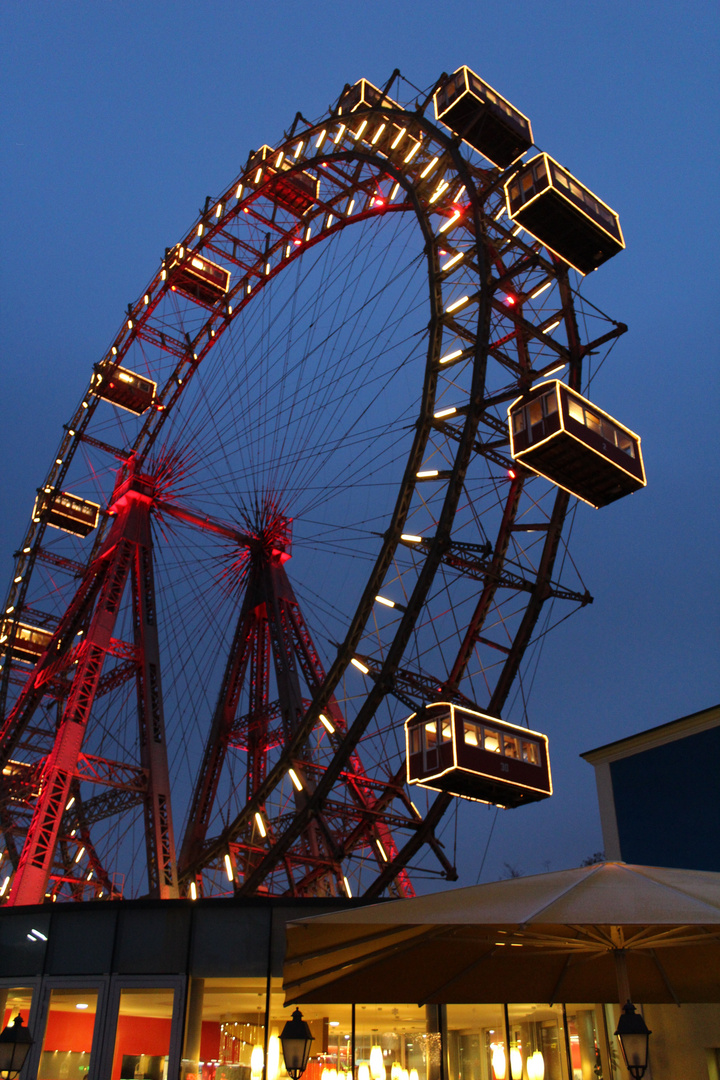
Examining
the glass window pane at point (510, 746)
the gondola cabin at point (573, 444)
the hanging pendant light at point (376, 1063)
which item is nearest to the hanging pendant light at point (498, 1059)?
the hanging pendant light at point (376, 1063)

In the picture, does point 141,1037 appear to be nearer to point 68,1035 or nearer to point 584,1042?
point 68,1035

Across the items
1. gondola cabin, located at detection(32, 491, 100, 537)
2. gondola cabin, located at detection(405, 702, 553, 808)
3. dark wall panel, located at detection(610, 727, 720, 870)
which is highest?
gondola cabin, located at detection(32, 491, 100, 537)

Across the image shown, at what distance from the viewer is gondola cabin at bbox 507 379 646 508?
18.6 m

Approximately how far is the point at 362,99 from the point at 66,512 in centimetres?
1717

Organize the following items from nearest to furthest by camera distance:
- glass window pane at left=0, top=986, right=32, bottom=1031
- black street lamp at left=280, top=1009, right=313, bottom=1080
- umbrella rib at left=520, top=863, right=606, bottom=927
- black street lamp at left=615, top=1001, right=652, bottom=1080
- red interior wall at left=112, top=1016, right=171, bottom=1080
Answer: umbrella rib at left=520, top=863, right=606, bottom=927 < black street lamp at left=615, top=1001, right=652, bottom=1080 < black street lamp at left=280, top=1009, right=313, bottom=1080 < red interior wall at left=112, top=1016, right=171, bottom=1080 < glass window pane at left=0, top=986, right=32, bottom=1031

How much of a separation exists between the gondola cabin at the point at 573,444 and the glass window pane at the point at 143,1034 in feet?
37.9

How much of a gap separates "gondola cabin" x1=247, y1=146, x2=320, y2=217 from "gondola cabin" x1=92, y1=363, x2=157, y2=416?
8.11m

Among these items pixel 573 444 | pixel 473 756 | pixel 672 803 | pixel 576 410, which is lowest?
pixel 672 803

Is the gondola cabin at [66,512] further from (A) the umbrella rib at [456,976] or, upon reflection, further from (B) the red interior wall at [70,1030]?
(A) the umbrella rib at [456,976]

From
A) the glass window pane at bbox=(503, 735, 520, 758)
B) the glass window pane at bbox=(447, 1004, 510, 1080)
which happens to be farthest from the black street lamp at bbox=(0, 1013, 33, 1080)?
the glass window pane at bbox=(503, 735, 520, 758)

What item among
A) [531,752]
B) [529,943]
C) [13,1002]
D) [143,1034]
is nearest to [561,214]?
[531,752]

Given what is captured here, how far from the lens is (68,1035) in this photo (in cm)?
1413

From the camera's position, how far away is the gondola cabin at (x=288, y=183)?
2850 centimetres

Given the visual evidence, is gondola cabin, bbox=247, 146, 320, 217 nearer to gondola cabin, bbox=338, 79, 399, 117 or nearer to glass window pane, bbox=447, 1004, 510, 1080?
gondola cabin, bbox=338, 79, 399, 117
